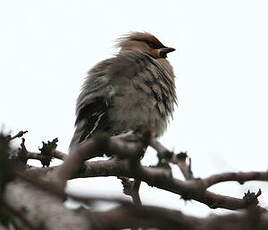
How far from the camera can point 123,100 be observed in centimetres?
756

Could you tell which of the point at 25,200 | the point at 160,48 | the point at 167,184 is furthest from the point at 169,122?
the point at 25,200

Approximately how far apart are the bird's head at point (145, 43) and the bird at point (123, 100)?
149 cm

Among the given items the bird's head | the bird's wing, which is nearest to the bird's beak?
the bird's head

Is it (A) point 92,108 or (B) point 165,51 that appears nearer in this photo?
(A) point 92,108

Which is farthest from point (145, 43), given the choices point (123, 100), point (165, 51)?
point (123, 100)

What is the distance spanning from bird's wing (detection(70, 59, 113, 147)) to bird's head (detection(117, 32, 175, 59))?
192 cm

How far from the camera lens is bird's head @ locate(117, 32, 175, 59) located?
977cm

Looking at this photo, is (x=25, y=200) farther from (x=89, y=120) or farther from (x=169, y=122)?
(x=169, y=122)

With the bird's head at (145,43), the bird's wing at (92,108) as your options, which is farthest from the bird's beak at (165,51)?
the bird's wing at (92,108)

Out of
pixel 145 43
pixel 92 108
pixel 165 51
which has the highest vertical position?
pixel 145 43

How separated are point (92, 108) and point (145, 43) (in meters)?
2.69

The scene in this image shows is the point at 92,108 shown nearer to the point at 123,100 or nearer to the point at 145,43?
the point at 123,100

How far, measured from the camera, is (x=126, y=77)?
7426mm

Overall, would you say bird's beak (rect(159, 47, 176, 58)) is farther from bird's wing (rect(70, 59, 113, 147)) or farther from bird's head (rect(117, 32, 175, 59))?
bird's wing (rect(70, 59, 113, 147))
